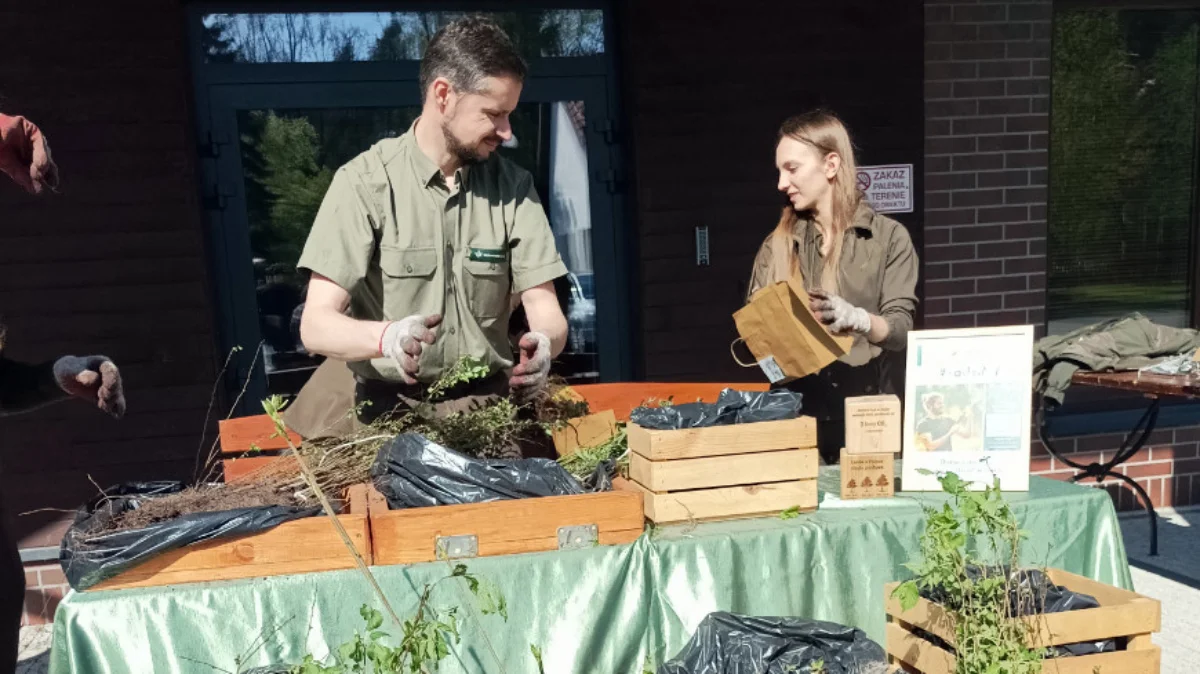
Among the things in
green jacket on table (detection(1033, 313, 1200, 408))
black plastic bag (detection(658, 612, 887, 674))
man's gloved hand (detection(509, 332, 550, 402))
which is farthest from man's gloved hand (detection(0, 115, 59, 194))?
green jacket on table (detection(1033, 313, 1200, 408))

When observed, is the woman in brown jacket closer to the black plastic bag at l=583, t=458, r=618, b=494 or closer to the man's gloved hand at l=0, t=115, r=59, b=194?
the black plastic bag at l=583, t=458, r=618, b=494

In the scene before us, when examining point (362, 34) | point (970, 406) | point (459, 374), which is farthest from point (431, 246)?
point (362, 34)

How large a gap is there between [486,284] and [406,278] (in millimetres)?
240

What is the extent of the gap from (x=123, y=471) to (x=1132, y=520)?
5.33 meters

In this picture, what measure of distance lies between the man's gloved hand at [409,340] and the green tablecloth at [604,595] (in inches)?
19.7

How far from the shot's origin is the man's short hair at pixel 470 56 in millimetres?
2701

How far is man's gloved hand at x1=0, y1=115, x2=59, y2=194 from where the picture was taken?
8.02 ft

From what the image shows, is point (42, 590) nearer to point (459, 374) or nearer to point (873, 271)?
point (459, 374)

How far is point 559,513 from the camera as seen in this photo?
8.23 feet

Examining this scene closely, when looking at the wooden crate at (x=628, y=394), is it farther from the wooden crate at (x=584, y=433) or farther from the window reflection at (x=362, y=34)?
the window reflection at (x=362, y=34)

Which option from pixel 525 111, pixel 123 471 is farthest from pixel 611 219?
pixel 123 471

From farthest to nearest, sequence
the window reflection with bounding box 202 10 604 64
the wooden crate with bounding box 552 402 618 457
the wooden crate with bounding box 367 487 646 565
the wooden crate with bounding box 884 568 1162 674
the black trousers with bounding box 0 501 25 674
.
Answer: the window reflection with bounding box 202 10 604 64, the wooden crate with bounding box 552 402 618 457, the black trousers with bounding box 0 501 25 674, the wooden crate with bounding box 367 487 646 565, the wooden crate with bounding box 884 568 1162 674

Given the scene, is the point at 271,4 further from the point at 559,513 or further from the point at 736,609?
the point at 736,609

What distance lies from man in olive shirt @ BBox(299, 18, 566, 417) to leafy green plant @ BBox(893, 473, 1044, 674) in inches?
41.6
